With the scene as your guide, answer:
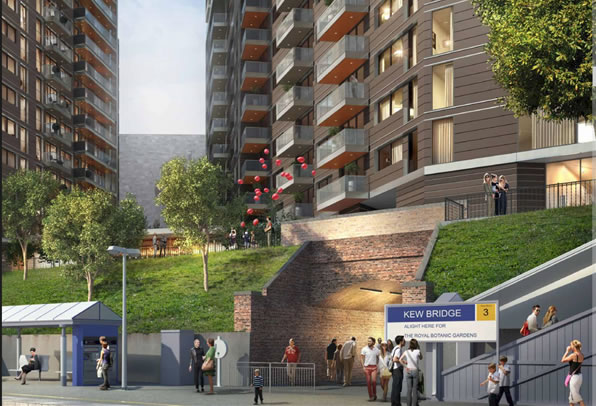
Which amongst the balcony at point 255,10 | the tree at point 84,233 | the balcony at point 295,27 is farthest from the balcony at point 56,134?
the tree at point 84,233

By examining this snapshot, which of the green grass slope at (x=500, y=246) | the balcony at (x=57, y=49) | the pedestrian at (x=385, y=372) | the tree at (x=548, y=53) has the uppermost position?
the balcony at (x=57, y=49)

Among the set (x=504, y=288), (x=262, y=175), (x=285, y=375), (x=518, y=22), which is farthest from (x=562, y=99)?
(x=262, y=175)

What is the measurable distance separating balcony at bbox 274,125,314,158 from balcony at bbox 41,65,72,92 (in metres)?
24.0

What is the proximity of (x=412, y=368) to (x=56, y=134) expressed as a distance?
6112cm

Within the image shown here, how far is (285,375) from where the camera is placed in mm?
27625

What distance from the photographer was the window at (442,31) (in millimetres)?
38531

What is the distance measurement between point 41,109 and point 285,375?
50448 millimetres

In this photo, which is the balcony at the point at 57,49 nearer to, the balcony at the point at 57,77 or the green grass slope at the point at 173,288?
the balcony at the point at 57,77

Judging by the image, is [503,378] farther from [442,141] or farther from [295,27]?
[295,27]

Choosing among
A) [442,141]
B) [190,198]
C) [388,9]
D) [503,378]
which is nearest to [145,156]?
[388,9]

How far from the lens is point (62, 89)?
248 ft

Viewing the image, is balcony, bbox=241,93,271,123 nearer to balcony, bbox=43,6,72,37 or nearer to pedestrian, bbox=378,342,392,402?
balcony, bbox=43,6,72,37

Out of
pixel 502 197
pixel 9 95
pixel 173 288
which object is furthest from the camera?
pixel 9 95

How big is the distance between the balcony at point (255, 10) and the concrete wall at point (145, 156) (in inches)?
1239
